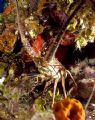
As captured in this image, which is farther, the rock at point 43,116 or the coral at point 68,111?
the rock at point 43,116

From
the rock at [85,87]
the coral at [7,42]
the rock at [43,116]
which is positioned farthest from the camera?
the coral at [7,42]

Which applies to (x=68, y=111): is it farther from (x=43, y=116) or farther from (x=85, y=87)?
(x=85, y=87)

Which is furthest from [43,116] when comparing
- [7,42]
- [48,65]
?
[7,42]

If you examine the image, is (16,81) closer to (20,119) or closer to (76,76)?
(20,119)

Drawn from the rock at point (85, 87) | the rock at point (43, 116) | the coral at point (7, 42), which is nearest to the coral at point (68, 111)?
the rock at point (43, 116)

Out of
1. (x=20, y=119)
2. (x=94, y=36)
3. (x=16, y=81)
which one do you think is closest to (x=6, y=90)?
(x=16, y=81)

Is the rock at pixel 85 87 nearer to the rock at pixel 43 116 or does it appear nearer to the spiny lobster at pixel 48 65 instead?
the spiny lobster at pixel 48 65

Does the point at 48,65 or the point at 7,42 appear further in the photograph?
the point at 7,42

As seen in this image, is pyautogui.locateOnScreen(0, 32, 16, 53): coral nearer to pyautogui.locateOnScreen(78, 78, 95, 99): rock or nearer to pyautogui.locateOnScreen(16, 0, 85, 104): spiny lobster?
pyautogui.locateOnScreen(16, 0, 85, 104): spiny lobster
